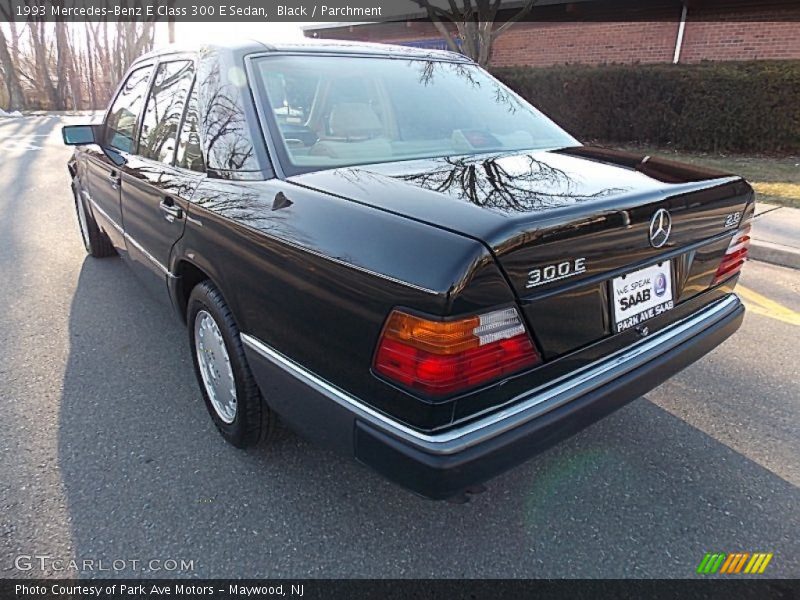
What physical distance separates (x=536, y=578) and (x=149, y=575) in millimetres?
1338

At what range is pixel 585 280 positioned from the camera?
168cm

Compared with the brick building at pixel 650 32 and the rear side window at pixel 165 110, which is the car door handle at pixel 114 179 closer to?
the rear side window at pixel 165 110

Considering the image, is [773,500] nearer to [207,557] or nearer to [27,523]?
[207,557]

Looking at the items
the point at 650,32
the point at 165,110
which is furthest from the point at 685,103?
the point at 165,110

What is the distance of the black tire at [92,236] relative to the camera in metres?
4.83

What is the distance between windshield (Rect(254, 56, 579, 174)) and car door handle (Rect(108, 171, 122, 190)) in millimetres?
1544

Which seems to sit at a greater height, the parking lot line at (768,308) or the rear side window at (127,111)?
the rear side window at (127,111)

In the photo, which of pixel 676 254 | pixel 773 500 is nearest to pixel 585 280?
pixel 676 254

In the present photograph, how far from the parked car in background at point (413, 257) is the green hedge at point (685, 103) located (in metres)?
8.27

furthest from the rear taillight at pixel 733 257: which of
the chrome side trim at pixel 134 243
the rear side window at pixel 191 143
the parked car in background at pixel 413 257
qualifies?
the chrome side trim at pixel 134 243

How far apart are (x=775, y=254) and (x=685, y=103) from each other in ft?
19.2

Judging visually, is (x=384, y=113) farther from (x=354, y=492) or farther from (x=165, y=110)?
(x=354, y=492)

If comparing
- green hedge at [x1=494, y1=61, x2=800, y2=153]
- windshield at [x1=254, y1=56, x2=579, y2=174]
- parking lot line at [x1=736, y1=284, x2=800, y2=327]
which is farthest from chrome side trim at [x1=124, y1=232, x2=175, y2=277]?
green hedge at [x1=494, y1=61, x2=800, y2=153]
